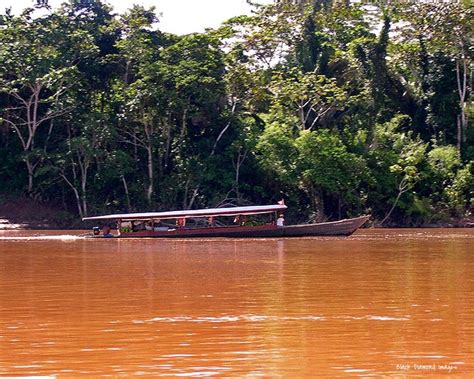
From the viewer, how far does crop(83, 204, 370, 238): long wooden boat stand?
2825 centimetres

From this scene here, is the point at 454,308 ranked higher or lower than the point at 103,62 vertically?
lower

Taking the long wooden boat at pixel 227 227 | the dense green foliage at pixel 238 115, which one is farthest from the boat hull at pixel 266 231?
the dense green foliage at pixel 238 115

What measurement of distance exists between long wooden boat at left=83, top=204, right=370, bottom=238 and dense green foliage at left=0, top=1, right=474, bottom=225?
714cm

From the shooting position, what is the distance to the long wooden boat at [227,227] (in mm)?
28250

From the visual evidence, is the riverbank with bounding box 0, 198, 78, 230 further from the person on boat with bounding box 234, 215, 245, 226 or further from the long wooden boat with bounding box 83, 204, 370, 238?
the person on boat with bounding box 234, 215, 245, 226

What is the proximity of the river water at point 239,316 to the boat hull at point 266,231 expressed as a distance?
7.81 metres

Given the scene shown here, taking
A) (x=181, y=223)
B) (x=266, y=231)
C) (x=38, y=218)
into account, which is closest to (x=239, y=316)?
(x=266, y=231)

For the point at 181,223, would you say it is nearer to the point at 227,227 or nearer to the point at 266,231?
the point at 227,227

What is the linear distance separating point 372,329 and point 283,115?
29.0m

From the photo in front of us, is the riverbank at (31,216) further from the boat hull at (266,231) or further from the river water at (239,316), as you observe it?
the river water at (239,316)

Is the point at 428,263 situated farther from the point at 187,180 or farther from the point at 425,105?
the point at 425,105

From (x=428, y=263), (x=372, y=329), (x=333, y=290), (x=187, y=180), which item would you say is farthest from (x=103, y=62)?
(x=372, y=329)

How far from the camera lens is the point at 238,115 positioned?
1521 inches

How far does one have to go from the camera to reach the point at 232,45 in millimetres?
39812
